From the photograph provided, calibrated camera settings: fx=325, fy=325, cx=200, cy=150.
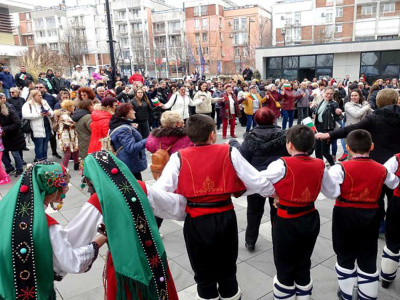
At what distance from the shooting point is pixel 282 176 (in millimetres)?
2609

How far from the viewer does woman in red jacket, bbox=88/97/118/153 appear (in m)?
5.08

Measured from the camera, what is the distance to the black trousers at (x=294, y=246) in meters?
2.65

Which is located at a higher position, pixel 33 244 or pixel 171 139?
pixel 171 139

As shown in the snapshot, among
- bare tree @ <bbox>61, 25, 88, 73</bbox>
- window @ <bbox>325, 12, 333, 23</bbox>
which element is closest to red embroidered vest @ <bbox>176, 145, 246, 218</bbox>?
bare tree @ <bbox>61, 25, 88, 73</bbox>

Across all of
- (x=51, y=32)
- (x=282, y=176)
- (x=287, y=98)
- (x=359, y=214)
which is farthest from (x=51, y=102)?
(x=51, y=32)

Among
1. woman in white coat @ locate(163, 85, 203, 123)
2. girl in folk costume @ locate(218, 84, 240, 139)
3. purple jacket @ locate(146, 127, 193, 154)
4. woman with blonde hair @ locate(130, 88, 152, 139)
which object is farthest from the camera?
girl in folk costume @ locate(218, 84, 240, 139)

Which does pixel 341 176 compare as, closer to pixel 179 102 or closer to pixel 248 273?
pixel 248 273

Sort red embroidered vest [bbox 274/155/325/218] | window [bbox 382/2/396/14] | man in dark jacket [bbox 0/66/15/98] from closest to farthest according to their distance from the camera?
red embroidered vest [bbox 274/155/325/218]
man in dark jacket [bbox 0/66/15/98]
window [bbox 382/2/396/14]

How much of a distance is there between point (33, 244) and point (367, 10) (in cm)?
5451

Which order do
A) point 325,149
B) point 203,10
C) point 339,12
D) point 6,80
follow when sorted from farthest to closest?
point 203,10
point 339,12
point 6,80
point 325,149

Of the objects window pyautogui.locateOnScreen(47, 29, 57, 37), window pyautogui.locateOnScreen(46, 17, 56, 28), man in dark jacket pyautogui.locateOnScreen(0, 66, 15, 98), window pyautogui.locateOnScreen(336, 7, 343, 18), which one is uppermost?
window pyautogui.locateOnScreen(46, 17, 56, 28)

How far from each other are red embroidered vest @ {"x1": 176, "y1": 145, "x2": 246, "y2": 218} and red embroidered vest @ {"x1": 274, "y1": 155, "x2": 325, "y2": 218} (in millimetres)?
420

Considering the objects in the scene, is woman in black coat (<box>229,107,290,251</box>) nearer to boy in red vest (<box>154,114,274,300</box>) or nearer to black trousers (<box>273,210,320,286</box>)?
black trousers (<box>273,210,320,286</box>)

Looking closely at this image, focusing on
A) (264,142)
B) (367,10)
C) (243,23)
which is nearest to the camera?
(264,142)
